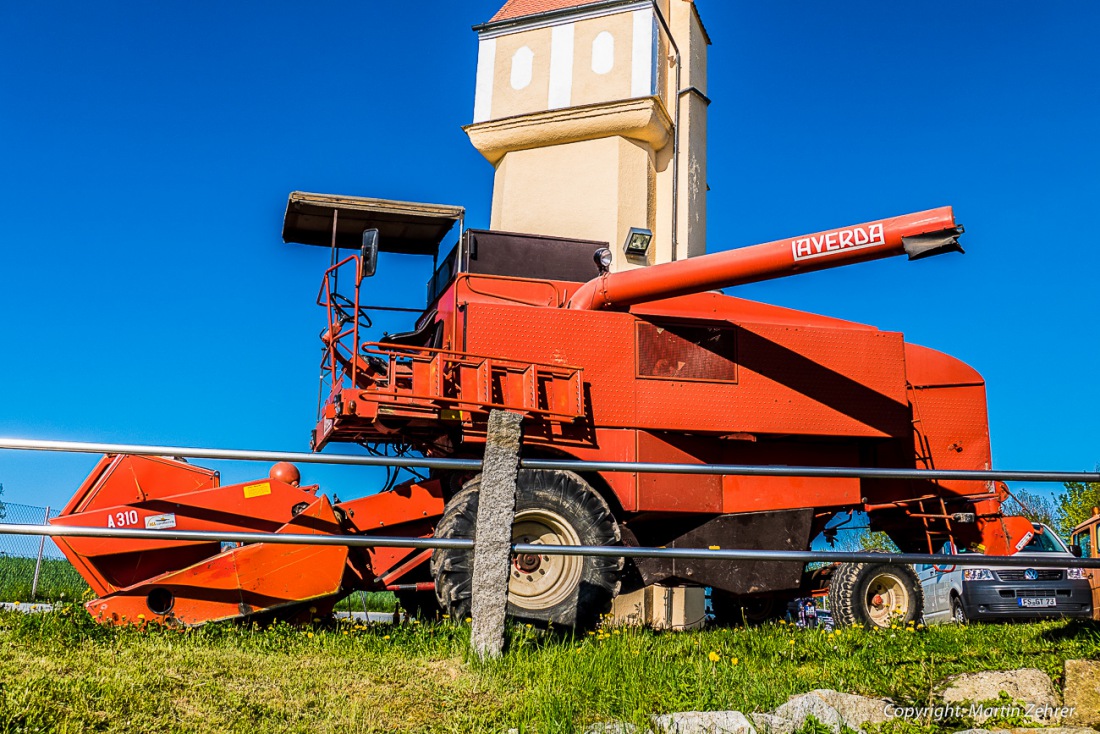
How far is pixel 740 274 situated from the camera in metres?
9.45

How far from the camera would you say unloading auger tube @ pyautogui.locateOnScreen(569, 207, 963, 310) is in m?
8.73

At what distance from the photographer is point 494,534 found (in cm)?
513

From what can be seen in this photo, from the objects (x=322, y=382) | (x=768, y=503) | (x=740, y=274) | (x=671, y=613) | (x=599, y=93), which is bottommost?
(x=671, y=613)

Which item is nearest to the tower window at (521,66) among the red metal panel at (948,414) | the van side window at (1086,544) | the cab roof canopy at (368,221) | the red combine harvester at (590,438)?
the cab roof canopy at (368,221)

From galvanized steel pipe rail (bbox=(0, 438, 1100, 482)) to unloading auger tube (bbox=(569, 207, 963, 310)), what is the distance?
3966 millimetres

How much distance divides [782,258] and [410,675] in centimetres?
605

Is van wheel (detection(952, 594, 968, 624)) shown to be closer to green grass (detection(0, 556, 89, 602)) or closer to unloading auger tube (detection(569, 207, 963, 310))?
unloading auger tube (detection(569, 207, 963, 310))

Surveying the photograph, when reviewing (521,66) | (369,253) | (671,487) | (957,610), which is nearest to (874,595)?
(671,487)

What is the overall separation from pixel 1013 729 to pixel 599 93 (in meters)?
14.1

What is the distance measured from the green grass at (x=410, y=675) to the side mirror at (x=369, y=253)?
361 cm

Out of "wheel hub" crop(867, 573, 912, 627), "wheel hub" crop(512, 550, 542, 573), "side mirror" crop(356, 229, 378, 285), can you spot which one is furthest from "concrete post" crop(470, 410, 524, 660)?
"wheel hub" crop(867, 573, 912, 627)

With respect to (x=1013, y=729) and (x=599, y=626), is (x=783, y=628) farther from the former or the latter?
(x=1013, y=729)

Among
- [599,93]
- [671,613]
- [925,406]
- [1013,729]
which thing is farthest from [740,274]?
[599,93]

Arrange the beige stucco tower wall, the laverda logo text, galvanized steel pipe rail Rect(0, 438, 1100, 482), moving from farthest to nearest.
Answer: the beige stucco tower wall, the laverda logo text, galvanized steel pipe rail Rect(0, 438, 1100, 482)
